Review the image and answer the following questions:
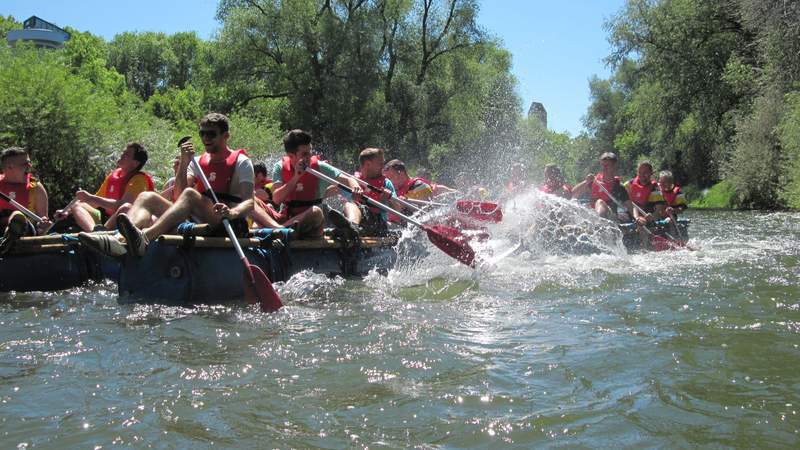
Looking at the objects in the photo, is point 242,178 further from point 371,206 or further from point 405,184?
point 405,184

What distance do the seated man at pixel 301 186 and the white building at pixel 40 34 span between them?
44.7m

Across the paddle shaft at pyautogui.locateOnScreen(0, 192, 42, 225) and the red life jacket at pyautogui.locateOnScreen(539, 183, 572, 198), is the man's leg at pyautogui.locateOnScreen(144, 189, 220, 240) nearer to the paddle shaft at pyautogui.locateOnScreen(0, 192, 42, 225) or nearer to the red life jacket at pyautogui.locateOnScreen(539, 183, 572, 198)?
the paddle shaft at pyautogui.locateOnScreen(0, 192, 42, 225)

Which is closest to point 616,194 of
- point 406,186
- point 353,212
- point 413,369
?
point 406,186

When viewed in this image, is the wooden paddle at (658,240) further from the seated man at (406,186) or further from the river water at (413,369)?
the river water at (413,369)

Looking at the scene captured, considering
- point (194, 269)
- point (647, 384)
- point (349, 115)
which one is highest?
point (349, 115)

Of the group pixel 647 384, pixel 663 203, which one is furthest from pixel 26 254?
pixel 663 203

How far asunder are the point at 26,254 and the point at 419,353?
4.32 metres

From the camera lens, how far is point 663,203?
1129cm

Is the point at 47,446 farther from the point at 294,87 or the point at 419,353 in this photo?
the point at 294,87

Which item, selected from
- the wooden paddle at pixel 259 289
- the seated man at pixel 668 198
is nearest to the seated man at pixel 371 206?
the wooden paddle at pixel 259 289

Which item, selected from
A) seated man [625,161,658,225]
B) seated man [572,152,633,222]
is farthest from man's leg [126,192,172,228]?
seated man [625,161,658,225]

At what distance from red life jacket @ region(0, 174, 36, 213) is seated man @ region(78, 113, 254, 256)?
2220mm

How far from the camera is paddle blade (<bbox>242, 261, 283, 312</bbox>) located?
5.61m

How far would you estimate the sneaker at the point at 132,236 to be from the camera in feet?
17.5
